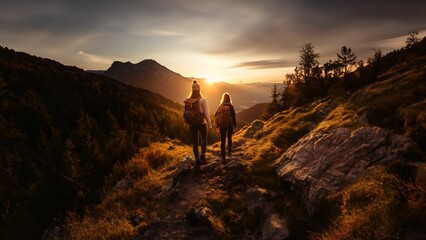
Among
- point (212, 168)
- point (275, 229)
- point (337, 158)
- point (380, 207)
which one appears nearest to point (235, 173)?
point (212, 168)

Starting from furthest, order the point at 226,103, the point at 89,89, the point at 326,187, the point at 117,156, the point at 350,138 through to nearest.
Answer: the point at 89,89, the point at 117,156, the point at 226,103, the point at 350,138, the point at 326,187

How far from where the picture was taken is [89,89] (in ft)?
194

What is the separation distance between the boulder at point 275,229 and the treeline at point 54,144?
836 cm

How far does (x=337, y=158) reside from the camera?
7.80 metres

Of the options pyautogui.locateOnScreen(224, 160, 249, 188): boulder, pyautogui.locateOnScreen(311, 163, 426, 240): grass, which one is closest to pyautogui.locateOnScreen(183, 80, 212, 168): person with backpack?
pyautogui.locateOnScreen(224, 160, 249, 188): boulder

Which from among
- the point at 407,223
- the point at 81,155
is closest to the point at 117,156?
the point at 81,155

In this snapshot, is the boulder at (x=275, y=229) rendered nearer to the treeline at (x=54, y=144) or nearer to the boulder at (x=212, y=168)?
the boulder at (x=212, y=168)

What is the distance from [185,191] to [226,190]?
4.51ft

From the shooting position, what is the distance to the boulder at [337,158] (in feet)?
22.4

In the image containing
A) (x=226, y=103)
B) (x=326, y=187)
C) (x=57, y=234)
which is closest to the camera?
(x=326, y=187)

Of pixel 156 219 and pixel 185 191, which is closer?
pixel 156 219

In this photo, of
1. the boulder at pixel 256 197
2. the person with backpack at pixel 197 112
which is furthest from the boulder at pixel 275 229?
the person with backpack at pixel 197 112

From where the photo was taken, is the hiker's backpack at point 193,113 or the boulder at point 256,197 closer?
the boulder at point 256,197

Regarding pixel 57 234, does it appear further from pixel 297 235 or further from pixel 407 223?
pixel 407 223
